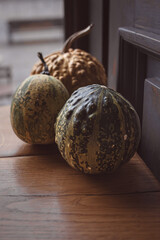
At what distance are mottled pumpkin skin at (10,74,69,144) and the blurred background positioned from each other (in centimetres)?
347

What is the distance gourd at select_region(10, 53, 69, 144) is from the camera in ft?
2.44

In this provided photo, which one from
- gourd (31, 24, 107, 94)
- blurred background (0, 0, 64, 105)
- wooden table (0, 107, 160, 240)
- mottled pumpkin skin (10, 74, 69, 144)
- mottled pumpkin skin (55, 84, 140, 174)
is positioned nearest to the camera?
wooden table (0, 107, 160, 240)

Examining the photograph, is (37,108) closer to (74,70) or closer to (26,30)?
(74,70)

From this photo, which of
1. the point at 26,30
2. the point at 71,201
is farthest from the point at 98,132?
the point at 26,30

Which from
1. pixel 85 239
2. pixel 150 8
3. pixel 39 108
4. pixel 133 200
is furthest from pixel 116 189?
pixel 150 8

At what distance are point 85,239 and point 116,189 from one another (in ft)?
0.52

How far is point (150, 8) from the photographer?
701 millimetres

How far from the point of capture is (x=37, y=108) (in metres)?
0.74

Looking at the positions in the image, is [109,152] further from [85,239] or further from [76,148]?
[85,239]

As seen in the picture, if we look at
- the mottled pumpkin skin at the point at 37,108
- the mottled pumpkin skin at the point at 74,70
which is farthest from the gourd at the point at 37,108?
the mottled pumpkin skin at the point at 74,70

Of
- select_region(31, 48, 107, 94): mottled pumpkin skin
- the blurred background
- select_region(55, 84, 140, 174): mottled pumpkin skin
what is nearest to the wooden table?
select_region(55, 84, 140, 174): mottled pumpkin skin

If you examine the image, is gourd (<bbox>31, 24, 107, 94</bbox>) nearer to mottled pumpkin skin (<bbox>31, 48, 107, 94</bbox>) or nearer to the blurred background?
mottled pumpkin skin (<bbox>31, 48, 107, 94</bbox>)

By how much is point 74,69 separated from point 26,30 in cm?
402

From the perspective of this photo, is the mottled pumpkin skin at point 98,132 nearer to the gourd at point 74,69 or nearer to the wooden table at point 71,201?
the wooden table at point 71,201
